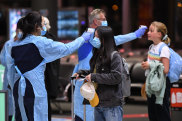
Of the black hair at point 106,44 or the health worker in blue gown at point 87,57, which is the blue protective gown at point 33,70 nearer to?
the black hair at point 106,44

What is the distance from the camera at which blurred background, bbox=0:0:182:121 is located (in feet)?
34.3

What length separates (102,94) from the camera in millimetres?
4848

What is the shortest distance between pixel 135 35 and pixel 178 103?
1.69m

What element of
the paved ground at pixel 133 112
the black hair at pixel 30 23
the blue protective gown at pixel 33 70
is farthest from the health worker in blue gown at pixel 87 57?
the paved ground at pixel 133 112

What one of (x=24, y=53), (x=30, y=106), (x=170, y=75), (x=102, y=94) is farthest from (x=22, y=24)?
(x=170, y=75)

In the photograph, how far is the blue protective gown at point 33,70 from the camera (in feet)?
17.1

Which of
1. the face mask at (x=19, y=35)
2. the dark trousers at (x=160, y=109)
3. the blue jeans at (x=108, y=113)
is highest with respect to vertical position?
the face mask at (x=19, y=35)

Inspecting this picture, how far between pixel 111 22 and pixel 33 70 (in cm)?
1684

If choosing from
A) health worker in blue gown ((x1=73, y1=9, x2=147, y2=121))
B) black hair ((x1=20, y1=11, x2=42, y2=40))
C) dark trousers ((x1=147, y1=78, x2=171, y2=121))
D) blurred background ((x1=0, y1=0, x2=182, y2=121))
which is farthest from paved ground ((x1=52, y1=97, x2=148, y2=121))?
black hair ((x1=20, y1=11, x2=42, y2=40))

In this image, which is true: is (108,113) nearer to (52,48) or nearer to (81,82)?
(52,48)

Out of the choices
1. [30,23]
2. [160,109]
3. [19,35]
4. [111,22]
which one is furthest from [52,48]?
[111,22]

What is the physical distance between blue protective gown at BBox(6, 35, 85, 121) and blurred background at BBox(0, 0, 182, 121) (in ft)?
11.7

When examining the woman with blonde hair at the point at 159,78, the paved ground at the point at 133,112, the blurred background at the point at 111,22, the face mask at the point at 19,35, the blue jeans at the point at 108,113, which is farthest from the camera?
the blurred background at the point at 111,22

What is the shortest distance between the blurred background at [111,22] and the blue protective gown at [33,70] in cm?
356
